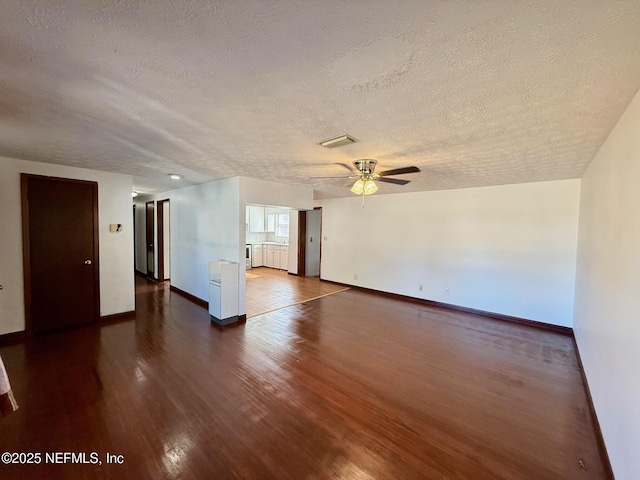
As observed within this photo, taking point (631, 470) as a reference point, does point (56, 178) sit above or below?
above

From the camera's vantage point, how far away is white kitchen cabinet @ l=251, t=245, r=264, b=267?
9656 mm

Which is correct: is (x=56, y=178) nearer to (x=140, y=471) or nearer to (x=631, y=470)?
(x=140, y=471)

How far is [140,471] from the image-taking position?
166 centimetres

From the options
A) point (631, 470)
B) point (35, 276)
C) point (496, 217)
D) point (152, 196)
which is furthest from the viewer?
point (152, 196)

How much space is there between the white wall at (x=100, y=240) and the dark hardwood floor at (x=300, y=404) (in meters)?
0.54

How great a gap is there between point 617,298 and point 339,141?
2.38 metres

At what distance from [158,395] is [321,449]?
1.57 metres

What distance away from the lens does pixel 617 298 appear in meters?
1.83

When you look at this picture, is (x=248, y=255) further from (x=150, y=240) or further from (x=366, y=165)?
(x=366, y=165)

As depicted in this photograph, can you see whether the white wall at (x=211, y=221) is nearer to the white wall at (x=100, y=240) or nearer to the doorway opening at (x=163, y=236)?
the doorway opening at (x=163, y=236)

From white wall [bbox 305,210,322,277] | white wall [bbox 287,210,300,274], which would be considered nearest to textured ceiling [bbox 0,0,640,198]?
white wall [bbox 287,210,300,274]

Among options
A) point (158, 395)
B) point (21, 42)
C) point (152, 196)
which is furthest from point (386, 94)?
point (152, 196)

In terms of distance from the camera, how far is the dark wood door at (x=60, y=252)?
358 centimetres

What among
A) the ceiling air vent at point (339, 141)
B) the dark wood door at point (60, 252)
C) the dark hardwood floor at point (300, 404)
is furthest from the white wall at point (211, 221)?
the ceiling air vent at point (339, 141)
